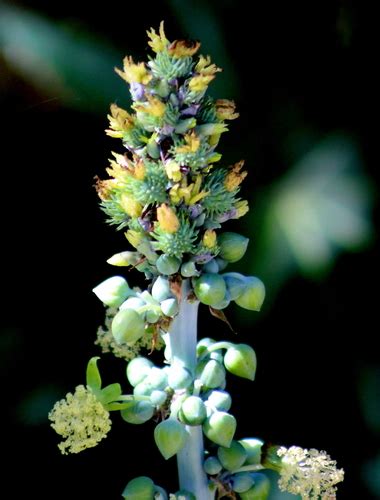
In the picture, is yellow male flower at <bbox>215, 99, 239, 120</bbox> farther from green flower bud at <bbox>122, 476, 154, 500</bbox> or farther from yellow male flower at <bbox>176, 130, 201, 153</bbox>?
green flower bud at <bbox>122, 476, 154, 500</bbox>

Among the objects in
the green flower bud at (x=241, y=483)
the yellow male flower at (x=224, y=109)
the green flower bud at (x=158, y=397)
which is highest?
the yellow male flower at (x=224, y=109)

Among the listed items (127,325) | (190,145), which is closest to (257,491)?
(127,325)

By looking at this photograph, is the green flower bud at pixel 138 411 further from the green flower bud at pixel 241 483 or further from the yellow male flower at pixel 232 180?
the yellow male flower at pixel 232 180

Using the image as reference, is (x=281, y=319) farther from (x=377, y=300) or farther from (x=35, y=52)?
Result: (x=35, y=52)

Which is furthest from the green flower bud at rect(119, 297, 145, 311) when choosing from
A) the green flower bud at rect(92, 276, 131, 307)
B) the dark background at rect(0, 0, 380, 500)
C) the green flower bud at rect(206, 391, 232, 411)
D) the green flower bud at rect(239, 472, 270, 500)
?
the dark background at rect(0, 0, 380, 500)

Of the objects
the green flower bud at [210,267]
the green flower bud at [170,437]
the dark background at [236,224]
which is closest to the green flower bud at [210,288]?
the green flower bud at [210,267]

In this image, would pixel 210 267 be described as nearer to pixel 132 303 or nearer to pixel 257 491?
pixel 132 303
